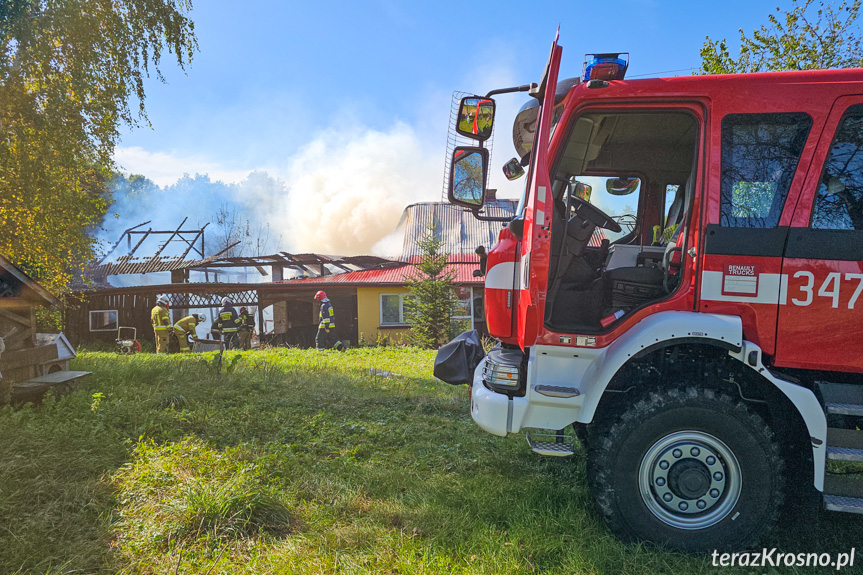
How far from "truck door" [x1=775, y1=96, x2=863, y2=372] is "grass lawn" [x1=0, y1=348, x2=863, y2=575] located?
1.13 m

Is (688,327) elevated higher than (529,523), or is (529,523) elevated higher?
(688,327)

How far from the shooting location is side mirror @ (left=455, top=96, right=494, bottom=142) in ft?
11.1

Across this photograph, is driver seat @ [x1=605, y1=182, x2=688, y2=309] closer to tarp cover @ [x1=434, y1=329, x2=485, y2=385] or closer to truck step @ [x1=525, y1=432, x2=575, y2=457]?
truck step @ [x1=525, y1=432, x2=575, y2=457]

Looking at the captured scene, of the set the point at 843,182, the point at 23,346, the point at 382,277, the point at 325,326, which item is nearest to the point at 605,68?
the point at 843,182

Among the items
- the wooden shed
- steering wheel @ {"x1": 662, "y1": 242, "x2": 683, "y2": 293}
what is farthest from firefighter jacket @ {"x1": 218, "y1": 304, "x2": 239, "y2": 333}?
steering wheel @ {"x1": 662, "y1": 242, "x2": 683, "y2": 293}

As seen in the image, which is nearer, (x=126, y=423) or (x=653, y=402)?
(x=653, y=402)

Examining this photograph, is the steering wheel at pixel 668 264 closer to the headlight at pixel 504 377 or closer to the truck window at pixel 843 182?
the truck window at pixel 843 182

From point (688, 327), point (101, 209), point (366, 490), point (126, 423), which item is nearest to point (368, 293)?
point (101, 209)

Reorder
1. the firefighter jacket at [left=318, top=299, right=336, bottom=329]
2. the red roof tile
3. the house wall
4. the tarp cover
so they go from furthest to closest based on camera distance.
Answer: the house wall
the red roof tile
the firefighter jacket at [left=318, top=299, right=336, bottom=329]
the tarp cover

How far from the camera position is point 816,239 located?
2.68m

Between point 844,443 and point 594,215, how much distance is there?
2.06 metres

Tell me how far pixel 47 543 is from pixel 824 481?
14.0 feet

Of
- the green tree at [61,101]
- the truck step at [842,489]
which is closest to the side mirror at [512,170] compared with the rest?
the truck step at [842,489]

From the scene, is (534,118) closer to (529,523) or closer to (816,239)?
(816,239)
